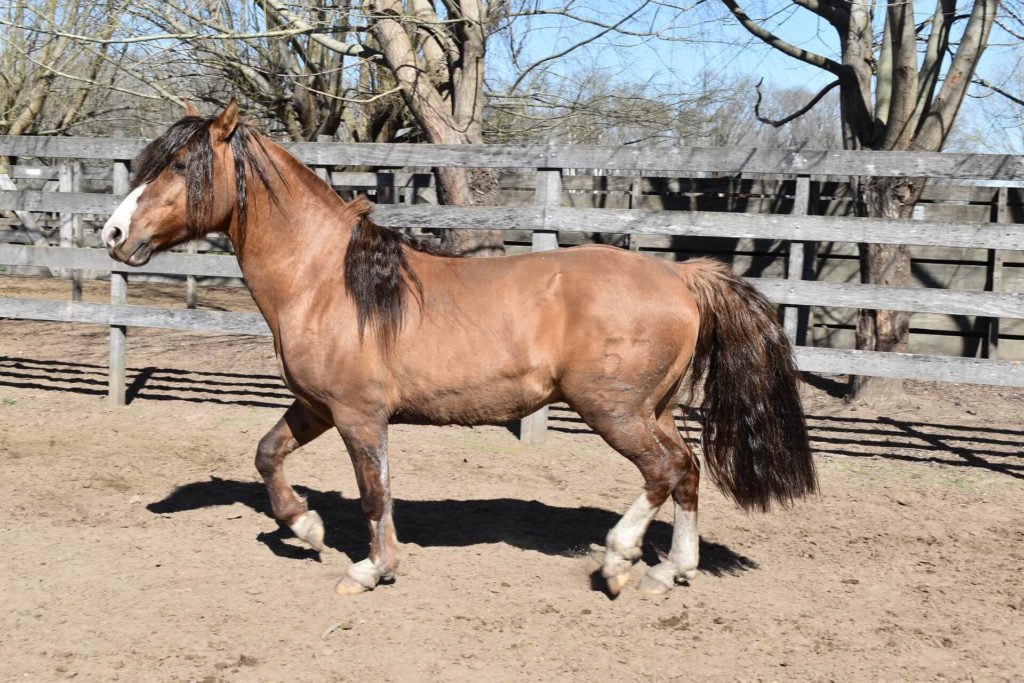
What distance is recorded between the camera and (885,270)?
320 inches

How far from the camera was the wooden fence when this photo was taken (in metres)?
6.12

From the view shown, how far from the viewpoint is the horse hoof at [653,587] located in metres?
4.13

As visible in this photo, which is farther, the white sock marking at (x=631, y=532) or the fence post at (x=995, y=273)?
the fence post at (x=995, y=273)

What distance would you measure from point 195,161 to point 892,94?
247 inches

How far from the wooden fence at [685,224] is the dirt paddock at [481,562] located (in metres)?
0.75

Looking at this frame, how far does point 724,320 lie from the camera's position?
165 inches

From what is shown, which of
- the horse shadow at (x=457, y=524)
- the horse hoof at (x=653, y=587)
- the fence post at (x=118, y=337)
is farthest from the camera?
the fence post at (x=118, y=337)

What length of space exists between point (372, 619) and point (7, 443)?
4035 millimetres

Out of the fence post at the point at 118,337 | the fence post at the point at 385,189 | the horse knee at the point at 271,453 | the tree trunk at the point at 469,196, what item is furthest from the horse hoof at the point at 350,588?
the fence post at the point at 385,189

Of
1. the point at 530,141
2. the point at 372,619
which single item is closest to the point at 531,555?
the point at 372,619

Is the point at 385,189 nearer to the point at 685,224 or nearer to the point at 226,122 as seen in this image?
the point at 685,224

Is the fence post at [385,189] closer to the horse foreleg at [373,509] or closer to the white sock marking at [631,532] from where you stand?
the horse foreleg at [373,509]

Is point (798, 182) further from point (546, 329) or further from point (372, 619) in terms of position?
point (372, 619)

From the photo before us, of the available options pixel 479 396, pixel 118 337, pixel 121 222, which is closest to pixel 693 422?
pixel 479 396
